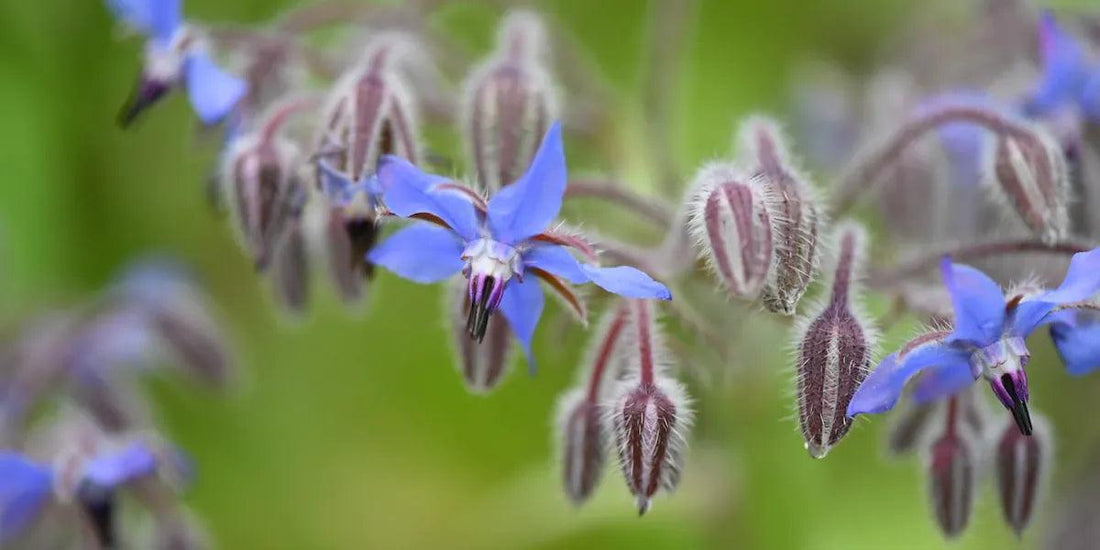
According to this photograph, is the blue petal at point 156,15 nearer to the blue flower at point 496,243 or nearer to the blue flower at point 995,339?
the blue flower at point 496,243

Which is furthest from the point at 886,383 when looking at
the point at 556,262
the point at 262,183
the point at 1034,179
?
the point at 262,183

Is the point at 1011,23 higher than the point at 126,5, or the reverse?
the point at 1011,23

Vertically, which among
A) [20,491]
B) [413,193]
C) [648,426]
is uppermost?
[413,193]

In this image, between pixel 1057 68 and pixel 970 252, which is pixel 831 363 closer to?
pixel 970 252

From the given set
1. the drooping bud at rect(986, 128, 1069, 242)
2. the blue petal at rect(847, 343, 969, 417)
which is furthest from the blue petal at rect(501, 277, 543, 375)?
the drooping bud at rect(986, 128, 1069, 242)

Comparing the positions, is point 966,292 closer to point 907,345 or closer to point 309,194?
point 907,345

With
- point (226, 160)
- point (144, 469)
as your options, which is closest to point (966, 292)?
point (226, 160)

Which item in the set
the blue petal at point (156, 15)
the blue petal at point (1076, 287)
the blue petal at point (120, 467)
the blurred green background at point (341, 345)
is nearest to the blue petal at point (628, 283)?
the blue petal at point (1076, 287)
